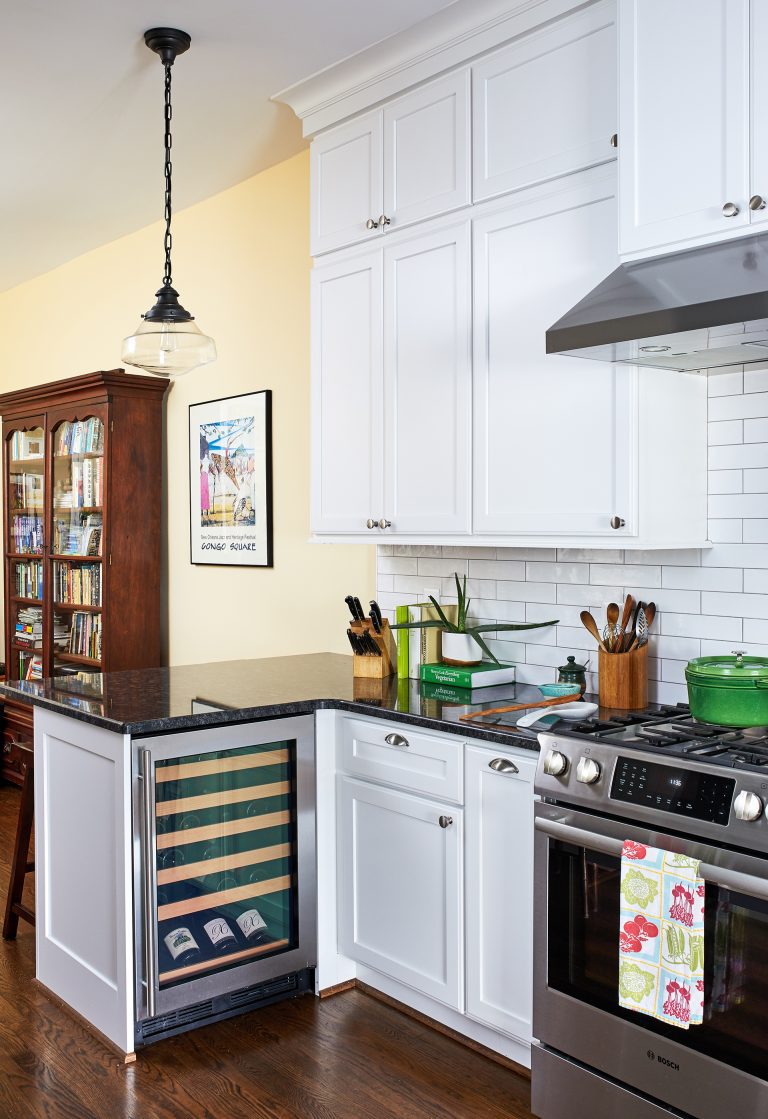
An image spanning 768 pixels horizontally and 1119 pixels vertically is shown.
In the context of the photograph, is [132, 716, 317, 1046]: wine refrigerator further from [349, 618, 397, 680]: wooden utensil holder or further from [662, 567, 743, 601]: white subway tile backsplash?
[662, 567, 743, 601]: white subway tile backsplash

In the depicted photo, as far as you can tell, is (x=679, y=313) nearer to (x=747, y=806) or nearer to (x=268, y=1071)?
(x=747, y=806)

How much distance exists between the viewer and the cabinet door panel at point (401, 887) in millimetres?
2664

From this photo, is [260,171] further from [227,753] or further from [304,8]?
[227,753]

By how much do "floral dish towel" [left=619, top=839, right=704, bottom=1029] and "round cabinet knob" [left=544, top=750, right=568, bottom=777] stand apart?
0.72 ft

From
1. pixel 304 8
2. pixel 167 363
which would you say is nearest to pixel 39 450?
pixel 167 363

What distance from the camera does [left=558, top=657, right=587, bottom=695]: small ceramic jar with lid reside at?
9.40 ft

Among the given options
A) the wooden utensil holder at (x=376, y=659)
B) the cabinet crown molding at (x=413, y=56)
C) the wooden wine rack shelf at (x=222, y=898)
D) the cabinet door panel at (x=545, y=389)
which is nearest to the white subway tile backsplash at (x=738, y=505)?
the cabinet door panel at (x=545, y=389)

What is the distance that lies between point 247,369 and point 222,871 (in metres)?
2.32

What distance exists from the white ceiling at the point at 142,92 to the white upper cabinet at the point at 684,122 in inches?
29.4

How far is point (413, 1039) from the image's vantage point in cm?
277

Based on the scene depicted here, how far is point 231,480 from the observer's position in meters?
4.54

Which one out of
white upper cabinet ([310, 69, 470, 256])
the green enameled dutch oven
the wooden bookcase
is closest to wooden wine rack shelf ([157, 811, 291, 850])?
the green enameled dutch oven

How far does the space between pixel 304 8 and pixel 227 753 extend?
2100mm

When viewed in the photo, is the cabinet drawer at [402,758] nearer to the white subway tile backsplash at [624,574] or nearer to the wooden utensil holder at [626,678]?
the wooden utensil holder at [626,678]
